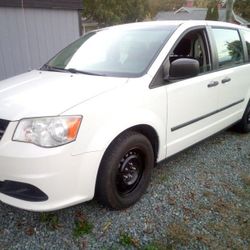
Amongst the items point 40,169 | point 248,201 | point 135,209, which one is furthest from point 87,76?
point 248,201

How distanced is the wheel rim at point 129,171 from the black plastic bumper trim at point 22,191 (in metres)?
0.71

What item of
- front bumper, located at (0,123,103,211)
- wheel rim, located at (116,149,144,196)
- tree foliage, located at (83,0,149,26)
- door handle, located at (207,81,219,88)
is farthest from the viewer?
tree foliage, located at (83,0,149,26)

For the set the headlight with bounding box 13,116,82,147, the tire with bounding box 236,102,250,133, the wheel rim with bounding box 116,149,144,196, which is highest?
the headlight with bounding box 13,116,82,147

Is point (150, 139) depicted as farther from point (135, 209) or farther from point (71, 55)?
point (71, 55)

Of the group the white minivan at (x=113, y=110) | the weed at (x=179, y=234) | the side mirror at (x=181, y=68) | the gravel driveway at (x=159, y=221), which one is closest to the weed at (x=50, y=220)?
the gravel driveway at (x=159, y=221)

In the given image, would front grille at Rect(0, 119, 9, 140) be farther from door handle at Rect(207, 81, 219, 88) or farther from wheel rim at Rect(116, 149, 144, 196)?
door handle at Rect(207, 81, 219, 88)

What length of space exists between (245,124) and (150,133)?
2414mm

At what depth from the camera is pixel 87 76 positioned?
3.00m

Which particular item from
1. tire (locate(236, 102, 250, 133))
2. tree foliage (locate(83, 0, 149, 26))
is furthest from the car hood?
tree foliage (locate(83, 0, 149, 26))

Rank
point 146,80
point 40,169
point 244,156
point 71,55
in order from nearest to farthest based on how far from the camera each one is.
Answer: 1. point 40,169
2. point 146,80
3. point 71,55
4. point 244,156

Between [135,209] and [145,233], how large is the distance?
36 cm

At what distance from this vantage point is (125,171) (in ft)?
9.26

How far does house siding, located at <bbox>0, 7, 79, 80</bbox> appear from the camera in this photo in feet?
25.3

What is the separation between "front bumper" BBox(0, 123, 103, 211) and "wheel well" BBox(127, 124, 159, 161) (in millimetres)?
590
